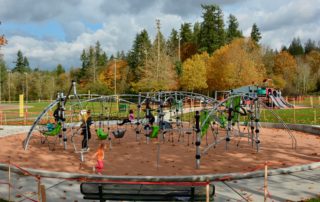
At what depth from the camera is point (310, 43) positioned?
352 ft

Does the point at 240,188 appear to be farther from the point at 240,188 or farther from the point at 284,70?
the point at 284,70

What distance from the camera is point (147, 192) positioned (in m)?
6.14

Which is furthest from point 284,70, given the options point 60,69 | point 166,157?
point 60,69

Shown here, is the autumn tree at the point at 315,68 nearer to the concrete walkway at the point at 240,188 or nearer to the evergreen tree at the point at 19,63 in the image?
the concrete walkway at the point at 240,188

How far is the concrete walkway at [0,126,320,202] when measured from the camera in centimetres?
781

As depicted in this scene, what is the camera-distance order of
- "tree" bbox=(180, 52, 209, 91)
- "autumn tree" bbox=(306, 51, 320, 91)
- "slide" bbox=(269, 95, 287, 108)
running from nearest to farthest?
"slide" bbox=(269, 95, 287, 108), "tree" bbox=(180, 52, 209, 91), "autumn tree" bbox=(306, 51, 320, 91)

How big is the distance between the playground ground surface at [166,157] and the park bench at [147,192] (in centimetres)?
412

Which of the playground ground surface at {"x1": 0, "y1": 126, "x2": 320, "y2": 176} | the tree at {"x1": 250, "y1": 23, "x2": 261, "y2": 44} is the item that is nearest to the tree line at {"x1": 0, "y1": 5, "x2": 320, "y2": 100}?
the tree at {"x1": 250, "y1": 23, "x2": 261, "y2": 44}

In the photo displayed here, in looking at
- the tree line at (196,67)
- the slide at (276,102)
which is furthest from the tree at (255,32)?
the slide at (276,102)

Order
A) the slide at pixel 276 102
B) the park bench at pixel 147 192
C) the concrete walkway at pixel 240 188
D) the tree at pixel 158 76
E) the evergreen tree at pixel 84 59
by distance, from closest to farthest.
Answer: the park bench at pixel 147 192 → the concrete walkway at pixel 240 188 → the slide at pixel 276 102 → the tree at pixel 158 76 → the evergreen tree at pixel 84 59

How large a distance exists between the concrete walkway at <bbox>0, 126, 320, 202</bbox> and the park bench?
1736mm

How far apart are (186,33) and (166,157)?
250ft

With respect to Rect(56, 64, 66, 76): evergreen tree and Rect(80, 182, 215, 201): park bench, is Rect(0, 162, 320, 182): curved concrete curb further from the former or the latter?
Rect(56, 64, 66, 76): evergreen tree

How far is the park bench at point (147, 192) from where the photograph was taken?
5.93m
